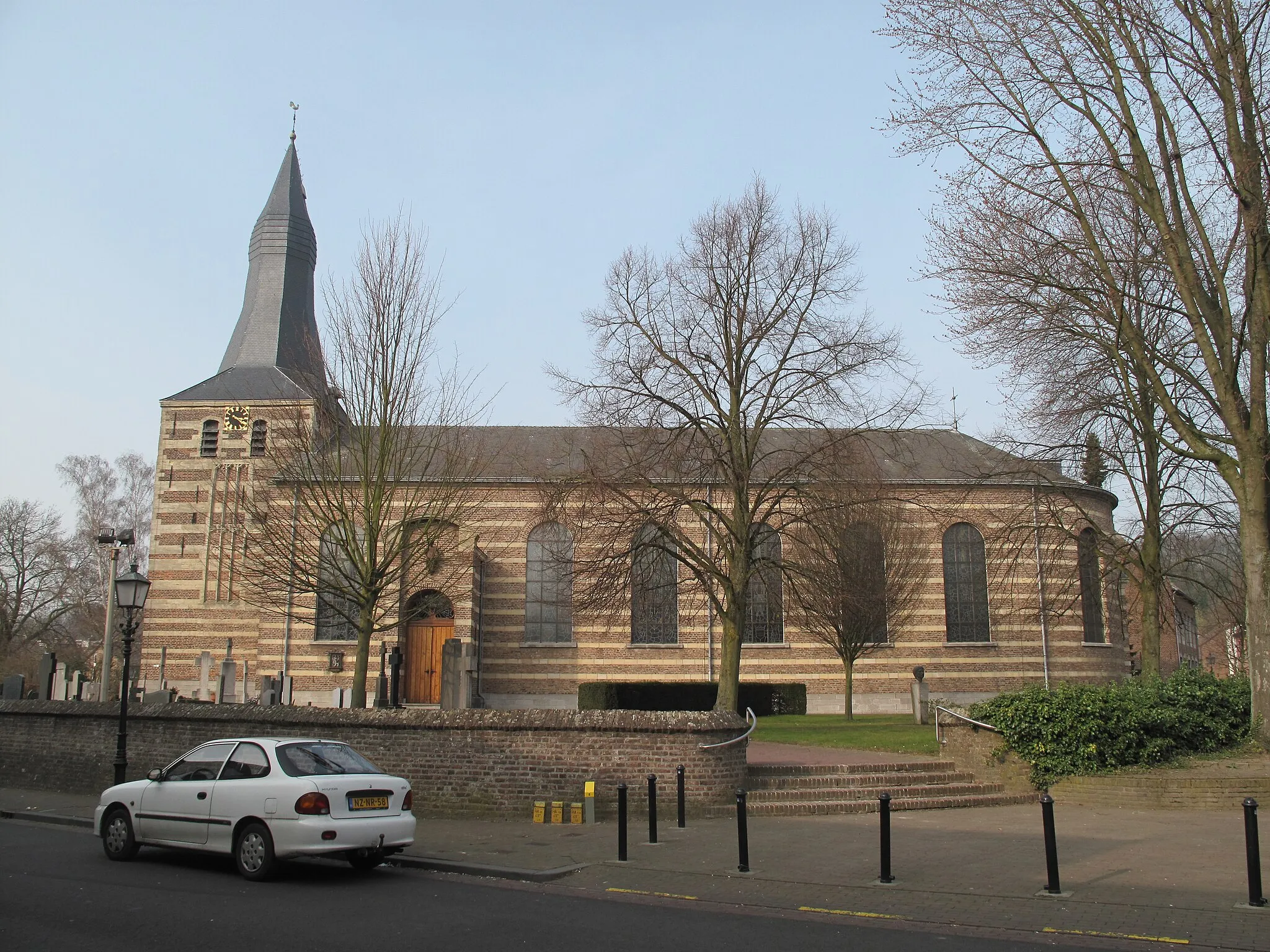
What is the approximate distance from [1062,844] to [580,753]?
6.21 meters

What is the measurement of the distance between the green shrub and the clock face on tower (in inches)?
1074

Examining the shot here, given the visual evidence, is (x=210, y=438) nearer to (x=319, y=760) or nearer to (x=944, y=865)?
(x=319, y=760)

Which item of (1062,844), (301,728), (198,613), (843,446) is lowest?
(1062,844)

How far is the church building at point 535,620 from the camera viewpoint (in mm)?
32125

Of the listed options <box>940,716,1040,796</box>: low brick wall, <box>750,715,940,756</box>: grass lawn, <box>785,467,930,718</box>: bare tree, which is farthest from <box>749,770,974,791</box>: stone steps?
<box>785,467,930,718</box>: bare tree

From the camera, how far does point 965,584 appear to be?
34281mm

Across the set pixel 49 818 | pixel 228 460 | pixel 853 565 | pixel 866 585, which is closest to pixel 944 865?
pixel 49 818

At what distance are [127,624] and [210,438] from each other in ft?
69.0

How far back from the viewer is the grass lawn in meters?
18.9

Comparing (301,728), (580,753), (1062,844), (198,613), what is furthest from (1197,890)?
(198,613)

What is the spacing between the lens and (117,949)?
6.58 metres

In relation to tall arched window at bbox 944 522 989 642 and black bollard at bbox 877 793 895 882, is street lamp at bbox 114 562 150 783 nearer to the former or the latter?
black bollard at bbox 877 793 895 882

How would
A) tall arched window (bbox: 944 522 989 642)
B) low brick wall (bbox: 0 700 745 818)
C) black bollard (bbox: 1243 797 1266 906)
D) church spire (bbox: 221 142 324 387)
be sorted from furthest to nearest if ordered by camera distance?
church spire (bbox: 221 142 324 387), tall arched window (bbox: 944 522 989 642), low brick wall (bbox: 0 700 745 818), black bollard (bbox: 1243 797 1266 906)

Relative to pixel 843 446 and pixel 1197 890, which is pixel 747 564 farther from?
pixel 1197 890
